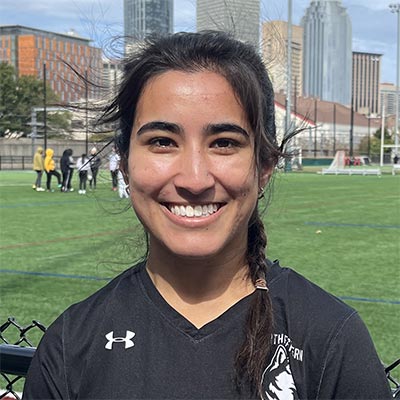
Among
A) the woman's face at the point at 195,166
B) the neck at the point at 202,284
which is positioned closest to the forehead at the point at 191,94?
the woman's face at the point at 195,166

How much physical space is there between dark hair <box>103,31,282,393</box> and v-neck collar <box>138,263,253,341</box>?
4 centimetres

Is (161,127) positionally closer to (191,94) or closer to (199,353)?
(191,94)

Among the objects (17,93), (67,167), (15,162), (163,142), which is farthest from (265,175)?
(17,93)

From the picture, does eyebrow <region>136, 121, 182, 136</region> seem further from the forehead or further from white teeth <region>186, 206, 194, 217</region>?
white teeth <region>186, 206, 194, 217</region>

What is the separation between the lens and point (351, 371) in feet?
4.60

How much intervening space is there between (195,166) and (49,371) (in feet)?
1.95

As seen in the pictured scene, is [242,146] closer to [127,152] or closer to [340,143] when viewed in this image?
[127,152]

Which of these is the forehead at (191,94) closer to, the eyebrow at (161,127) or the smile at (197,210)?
the eyebrow at (161,127)

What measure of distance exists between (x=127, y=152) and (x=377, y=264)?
7457mm

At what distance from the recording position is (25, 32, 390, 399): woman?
56.6 inches

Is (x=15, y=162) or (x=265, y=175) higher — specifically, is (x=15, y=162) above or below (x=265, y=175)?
above

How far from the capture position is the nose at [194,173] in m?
1.51

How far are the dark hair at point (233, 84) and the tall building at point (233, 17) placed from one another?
0.52 ft

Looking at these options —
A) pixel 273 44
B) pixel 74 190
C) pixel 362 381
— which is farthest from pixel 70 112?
pixel 74 190
